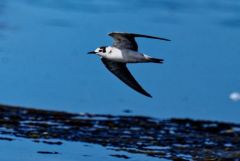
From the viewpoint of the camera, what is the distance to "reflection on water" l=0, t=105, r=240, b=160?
2103 cm

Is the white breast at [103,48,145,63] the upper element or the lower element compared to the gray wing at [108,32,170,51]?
lower

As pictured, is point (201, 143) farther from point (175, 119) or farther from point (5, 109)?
point (5, 109)

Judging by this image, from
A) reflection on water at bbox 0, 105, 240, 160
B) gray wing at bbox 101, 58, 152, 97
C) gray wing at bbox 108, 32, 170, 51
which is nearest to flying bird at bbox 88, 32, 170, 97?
gray wing at bbox 108, 32, 170, 51

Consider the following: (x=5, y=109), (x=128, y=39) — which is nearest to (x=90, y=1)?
(x=5, y=109)

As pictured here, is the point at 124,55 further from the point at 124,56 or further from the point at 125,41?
the point at 125,41

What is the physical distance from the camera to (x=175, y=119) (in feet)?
74.5

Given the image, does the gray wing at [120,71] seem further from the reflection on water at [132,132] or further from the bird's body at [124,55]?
the reflection on water at [132,132]

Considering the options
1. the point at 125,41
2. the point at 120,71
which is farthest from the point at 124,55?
the point at 120,71

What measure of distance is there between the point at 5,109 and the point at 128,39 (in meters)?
6.30

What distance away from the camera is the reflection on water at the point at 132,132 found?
21030mm

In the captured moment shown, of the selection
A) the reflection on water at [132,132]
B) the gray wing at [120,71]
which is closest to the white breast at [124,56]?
the gray wing at [120,71]

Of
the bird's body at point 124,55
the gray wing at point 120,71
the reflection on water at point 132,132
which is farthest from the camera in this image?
the reflection on water at point 132,132

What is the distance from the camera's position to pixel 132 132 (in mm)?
22172

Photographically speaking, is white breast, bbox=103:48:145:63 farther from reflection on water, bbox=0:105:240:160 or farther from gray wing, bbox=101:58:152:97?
reflection on water, bbox=0:105:240:160
